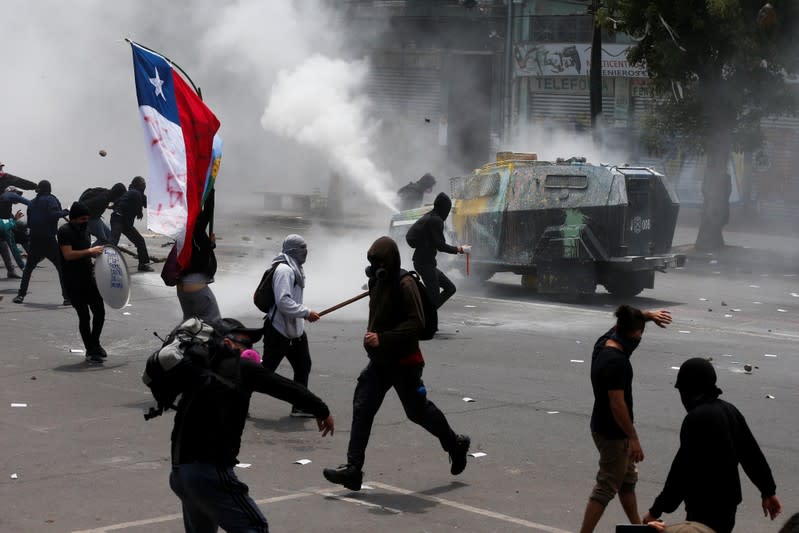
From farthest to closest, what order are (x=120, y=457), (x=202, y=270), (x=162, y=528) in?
(x=202, y=270) → (x=120, y=457) → (x=162, y=528)

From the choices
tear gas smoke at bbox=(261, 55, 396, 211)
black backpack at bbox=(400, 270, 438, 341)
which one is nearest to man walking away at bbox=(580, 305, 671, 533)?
black backpack at bbox=(400, 270, 438, 341)

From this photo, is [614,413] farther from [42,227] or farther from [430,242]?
[42,227]

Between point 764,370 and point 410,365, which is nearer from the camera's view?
point 410,365

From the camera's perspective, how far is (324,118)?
88.0 ft

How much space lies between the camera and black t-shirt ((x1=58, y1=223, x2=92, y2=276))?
37.0 ft

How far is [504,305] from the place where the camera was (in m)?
16.8

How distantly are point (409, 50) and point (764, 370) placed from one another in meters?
27.9

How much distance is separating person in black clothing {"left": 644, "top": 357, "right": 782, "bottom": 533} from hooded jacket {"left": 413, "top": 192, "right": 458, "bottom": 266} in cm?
836

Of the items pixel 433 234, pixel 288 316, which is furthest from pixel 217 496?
pixel 433 234

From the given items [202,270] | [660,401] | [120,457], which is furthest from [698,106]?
[120,457]

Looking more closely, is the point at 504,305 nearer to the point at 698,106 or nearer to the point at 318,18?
the point at 698,106

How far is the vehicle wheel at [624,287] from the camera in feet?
58.3

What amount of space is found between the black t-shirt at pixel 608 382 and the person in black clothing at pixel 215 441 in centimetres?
204

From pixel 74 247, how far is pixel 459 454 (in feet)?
18.0
